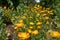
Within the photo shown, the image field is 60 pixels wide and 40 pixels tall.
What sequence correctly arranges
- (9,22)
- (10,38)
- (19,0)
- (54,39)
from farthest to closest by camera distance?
(19,0)
(9,22)
(10,38)
(54,39)

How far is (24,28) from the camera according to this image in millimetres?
4191

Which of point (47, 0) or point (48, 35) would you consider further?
point (47, 0)

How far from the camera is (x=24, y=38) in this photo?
11.3ft

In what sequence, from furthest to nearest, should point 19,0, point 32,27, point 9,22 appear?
point 19,0
point 9,22
point 32,27

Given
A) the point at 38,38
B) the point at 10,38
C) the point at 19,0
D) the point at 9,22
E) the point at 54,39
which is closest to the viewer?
the point at 54,39

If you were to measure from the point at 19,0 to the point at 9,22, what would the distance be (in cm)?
121

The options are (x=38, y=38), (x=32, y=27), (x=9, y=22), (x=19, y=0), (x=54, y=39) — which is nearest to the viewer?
(x=54, y=39)

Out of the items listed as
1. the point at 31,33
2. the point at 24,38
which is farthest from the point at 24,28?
the point at 24,38

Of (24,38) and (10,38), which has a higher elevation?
(24,38)

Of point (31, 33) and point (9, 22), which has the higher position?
point (31, 33)

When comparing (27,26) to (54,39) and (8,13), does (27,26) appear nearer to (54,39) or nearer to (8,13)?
(54,39)

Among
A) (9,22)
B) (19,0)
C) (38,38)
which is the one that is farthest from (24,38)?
(19,0)

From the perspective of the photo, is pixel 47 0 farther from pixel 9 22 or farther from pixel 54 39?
pixel 54 39

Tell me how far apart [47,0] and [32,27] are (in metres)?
→ 3.27
